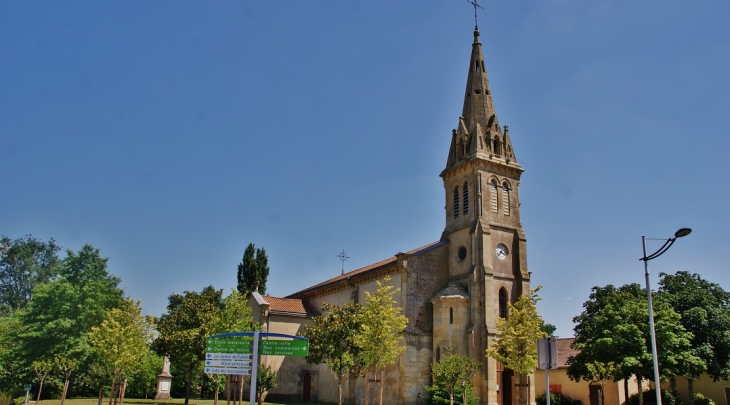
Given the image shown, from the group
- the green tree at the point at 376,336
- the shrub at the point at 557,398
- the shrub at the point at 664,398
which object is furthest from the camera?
the shrub at the point at 557,398

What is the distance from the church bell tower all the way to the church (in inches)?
2.9

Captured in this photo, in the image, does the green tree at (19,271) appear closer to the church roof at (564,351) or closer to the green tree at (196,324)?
the green tree at (196,324)

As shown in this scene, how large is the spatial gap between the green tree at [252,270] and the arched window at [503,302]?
3188cm

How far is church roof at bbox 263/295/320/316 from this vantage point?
52.8m

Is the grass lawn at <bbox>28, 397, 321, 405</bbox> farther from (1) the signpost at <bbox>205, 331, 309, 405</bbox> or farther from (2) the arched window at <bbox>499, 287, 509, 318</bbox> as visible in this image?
(1) the signpost at <bbox>205, 331, 309, 405</bbox>

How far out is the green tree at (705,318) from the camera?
39.4 metres

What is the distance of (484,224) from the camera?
41469 millimetres

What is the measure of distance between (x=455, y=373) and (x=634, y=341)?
1411 centimetres

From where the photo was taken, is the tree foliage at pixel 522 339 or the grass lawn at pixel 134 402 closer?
the tree foliage at pixel 522 339

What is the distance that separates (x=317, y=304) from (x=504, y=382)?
23190 mm

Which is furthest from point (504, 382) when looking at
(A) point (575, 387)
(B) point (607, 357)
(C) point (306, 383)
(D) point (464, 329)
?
(C) point (306, 383)

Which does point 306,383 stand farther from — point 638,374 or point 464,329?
point 638,374

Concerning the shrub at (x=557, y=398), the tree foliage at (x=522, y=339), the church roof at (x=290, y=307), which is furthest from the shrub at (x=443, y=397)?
the church roof at (x=290, y=307)

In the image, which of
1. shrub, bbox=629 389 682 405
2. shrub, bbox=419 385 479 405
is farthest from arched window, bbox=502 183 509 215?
shrub, bbox=629 389 682 405
